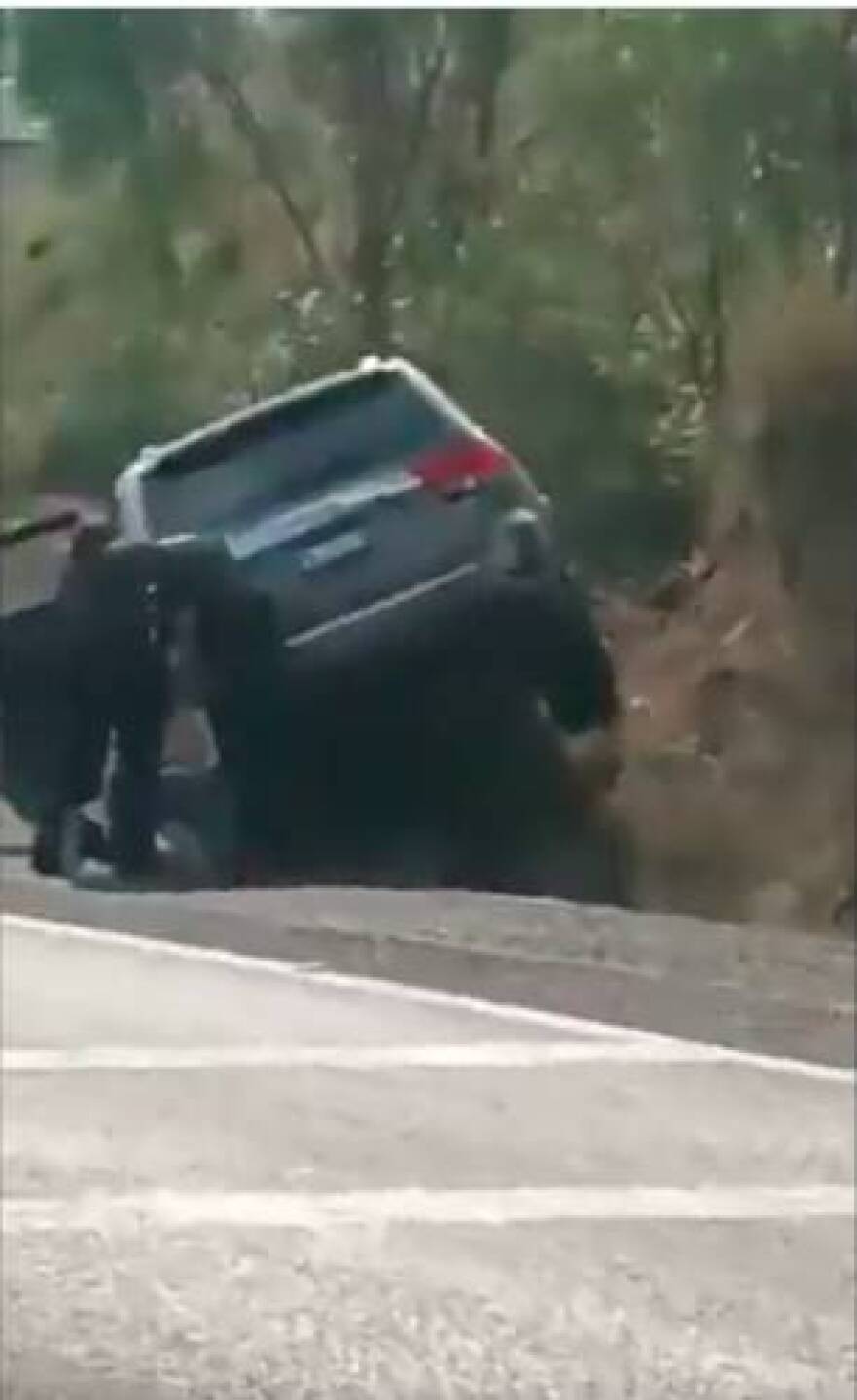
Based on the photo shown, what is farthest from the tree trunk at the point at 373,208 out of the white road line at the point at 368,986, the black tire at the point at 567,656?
the white road line at the point at 368,986

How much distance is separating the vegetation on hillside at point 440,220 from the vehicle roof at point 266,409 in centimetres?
3

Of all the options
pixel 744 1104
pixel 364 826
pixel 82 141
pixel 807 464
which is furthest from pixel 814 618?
pixel 744 1104

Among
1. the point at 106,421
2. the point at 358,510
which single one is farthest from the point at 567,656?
the point at 106,421

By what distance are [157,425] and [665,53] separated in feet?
2.65

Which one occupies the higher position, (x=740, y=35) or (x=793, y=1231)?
(x=740, y=35)

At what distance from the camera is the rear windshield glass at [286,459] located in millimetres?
4676

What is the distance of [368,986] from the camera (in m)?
5.35

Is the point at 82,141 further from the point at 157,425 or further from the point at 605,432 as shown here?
the point at 605,432

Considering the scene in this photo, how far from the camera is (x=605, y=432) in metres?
5.08

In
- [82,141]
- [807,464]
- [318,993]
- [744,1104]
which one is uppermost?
[82,141]

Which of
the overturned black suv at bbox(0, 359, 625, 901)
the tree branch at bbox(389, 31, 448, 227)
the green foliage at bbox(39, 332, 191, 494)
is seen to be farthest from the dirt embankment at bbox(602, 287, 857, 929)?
the green foliage at bbox(39, 332, 191, 494)

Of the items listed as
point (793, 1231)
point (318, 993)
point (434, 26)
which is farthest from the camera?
point (793, 1231)

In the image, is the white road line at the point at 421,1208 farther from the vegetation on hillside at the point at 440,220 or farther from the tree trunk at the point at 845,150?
the tree trunk at the point at 845,150

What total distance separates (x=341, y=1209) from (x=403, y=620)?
1.13 m
